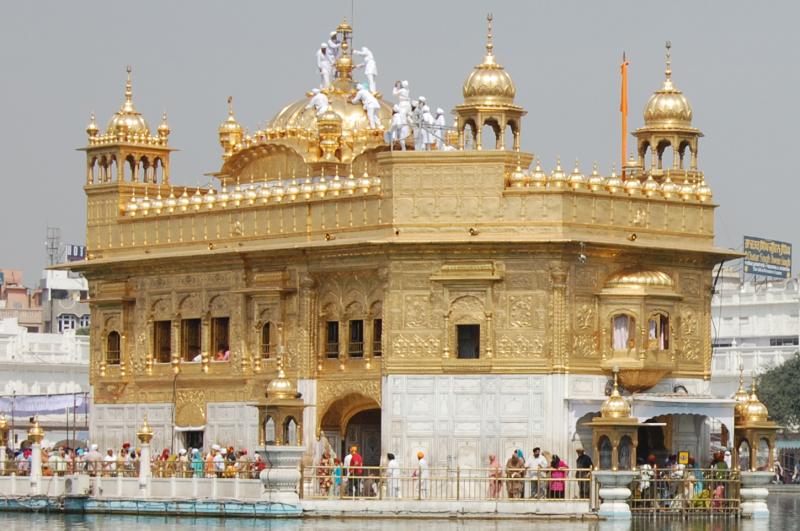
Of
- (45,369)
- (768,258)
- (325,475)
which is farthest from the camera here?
(768,258)

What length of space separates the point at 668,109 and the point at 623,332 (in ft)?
22.8

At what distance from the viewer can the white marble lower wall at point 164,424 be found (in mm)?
52000

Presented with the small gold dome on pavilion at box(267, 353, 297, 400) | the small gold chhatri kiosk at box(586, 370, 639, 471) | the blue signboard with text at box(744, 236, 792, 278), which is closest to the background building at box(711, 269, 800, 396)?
the blue signboard with text at box(744, 236, 792, 278)

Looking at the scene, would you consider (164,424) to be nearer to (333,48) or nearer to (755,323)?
(333,48)

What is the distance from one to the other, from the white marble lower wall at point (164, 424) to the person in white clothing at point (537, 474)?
27.2 ft

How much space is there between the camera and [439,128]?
5194 cm

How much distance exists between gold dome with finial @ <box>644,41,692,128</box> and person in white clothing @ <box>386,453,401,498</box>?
11045 millimetres

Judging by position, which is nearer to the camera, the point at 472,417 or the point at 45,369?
the point at 472,417

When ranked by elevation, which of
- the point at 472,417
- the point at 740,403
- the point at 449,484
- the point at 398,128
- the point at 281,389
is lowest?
the point at 449,484

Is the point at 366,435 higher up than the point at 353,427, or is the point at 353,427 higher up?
the point at 353,427

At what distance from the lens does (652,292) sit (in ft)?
157

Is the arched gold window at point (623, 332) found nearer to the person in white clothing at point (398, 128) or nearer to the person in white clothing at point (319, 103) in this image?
the person in white clothing at point (398, 128)

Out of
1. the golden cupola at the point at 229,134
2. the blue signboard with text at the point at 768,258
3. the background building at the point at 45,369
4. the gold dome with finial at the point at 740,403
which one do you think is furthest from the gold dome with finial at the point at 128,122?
the blue signboard with text at the point at 768,258

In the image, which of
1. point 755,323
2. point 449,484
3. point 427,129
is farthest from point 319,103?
point 755,323
